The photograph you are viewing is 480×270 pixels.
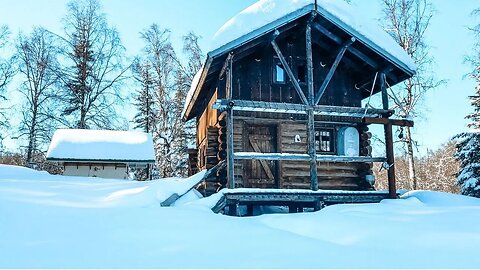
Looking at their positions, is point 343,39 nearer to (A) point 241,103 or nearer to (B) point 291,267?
(A) point 241,103

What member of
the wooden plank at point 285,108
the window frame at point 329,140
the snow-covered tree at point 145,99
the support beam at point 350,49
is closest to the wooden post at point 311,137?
the wooden plank at point 285,108

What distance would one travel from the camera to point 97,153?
797 inches

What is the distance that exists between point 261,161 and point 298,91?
10.1 feet

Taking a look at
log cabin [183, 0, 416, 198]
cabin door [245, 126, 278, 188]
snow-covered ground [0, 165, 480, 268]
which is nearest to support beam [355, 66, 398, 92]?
log cabin [183, 0, 416, 198]

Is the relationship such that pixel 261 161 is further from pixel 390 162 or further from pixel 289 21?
pixel 289 21

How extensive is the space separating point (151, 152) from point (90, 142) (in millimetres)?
3261

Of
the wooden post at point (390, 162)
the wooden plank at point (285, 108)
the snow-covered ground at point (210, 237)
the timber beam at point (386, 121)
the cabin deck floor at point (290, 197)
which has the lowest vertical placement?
the snow-covered ground at point (210, 237)

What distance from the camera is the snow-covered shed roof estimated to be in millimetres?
10836

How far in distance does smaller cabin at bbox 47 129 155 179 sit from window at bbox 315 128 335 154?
1011 cm

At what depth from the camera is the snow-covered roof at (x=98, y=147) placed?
1997 centimetres

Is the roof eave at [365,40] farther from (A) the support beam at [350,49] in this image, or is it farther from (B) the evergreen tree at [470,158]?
(B) the evergreen tree at [470,158]

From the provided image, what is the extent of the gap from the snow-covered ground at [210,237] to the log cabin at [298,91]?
3.93 m

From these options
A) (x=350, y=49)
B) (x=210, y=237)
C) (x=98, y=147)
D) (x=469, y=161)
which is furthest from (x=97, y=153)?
(x=469, y=161)

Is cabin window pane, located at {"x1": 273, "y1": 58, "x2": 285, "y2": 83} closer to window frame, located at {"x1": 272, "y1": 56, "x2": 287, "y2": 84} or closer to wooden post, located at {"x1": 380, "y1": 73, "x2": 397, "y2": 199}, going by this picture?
window frame, located at {"x1": 272, "y1": 56, "x2": 287, "y2": 84}
